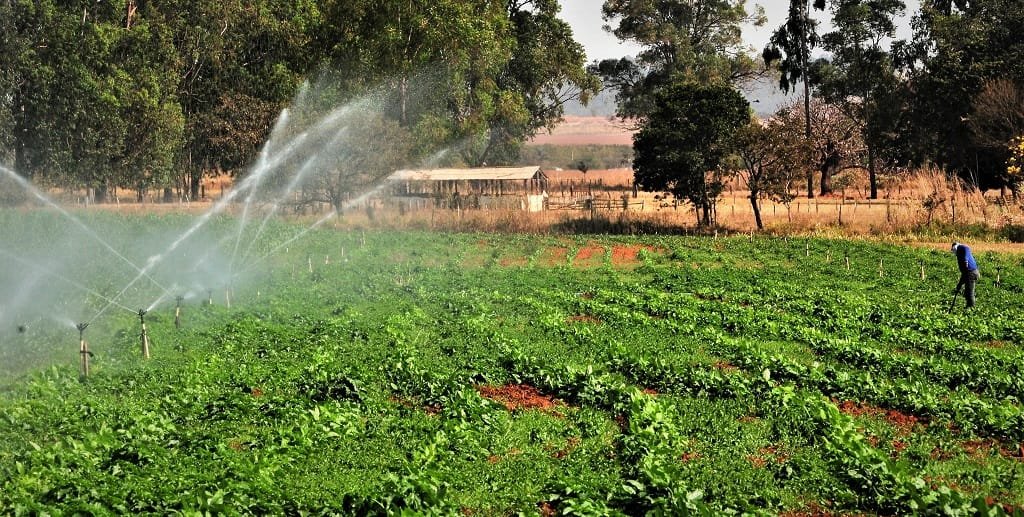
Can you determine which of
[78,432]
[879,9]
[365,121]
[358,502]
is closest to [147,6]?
[365,121]

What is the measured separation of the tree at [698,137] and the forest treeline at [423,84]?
0.36 feet

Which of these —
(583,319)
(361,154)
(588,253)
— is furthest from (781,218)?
(583,319)

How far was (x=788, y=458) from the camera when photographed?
13281 millimetres

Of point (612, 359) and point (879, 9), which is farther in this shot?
point (879, 9)

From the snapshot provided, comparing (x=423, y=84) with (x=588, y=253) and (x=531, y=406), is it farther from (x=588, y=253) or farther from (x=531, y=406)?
(x=531, y=406)

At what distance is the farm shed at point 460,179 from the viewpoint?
71.7m

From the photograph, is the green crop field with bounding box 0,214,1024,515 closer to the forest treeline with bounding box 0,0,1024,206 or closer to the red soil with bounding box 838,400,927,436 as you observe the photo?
the red soil with bounding box 838,400,927,436

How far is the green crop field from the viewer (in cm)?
1155

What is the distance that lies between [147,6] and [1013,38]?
60367mm

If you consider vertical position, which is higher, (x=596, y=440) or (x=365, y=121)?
(x=365, y=121)

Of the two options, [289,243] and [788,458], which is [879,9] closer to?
[289,243]

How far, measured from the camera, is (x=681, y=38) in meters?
92.7

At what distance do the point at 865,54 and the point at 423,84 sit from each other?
130ft

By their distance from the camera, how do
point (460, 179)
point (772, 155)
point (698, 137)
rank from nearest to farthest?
1. point (772, 155)
2. point (698, 137)
3. point (460, 179)
